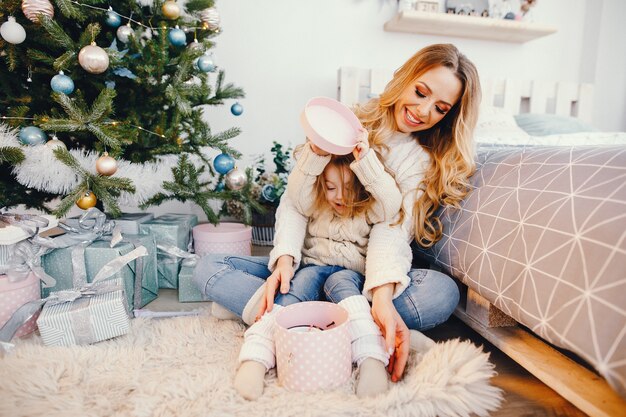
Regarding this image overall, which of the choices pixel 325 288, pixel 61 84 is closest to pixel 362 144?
pixel 325 288

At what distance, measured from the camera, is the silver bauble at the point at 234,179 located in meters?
1.19

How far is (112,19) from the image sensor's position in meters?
1.07

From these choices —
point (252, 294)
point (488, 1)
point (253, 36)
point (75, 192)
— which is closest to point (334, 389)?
point (252, 294)

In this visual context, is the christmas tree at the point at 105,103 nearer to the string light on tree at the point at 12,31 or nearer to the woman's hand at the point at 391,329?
the string light on tree at the point at 12,31

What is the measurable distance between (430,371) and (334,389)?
6.6 inches

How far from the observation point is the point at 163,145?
3.81 ft

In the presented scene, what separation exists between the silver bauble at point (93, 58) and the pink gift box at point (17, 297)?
1.70 ft

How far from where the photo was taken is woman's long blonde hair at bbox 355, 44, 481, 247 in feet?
2.91

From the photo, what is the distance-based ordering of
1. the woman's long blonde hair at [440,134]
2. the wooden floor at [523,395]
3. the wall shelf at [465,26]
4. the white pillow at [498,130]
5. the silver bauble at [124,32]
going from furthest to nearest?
the wall shelf at [465,26]
the white pillow at [498,130]
the silver bauble at [124,32]
the woman's long blonde hair at [440,134]
the wooden floor at [523,395]

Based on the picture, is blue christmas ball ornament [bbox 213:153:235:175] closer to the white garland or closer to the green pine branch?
the white garland

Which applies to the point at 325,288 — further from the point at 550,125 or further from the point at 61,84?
the point at 550,125

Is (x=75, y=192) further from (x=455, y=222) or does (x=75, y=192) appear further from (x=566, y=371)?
(x=566, y=371)

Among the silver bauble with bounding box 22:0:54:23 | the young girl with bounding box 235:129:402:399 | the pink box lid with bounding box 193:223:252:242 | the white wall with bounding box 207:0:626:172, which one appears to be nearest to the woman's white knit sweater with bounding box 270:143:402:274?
the young girl with bounding box 235:129:402:399

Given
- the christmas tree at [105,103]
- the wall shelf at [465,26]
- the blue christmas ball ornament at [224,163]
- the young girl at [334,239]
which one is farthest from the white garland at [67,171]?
the wall shelf at [465,26]
